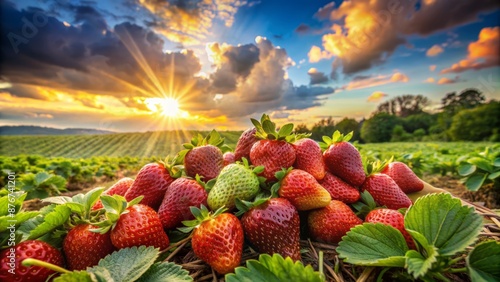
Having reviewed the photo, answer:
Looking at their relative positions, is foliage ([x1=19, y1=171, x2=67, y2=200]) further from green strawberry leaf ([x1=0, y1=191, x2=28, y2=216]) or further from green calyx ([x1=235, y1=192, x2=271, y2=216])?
green calyx ([x1=235, y1=192, x2=271, y2=216])

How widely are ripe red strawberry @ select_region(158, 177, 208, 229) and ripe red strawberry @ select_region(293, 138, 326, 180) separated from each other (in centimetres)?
41

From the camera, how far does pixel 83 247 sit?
881 millimetres

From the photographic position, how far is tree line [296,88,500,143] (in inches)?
1287

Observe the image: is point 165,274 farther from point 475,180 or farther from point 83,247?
point 475,180

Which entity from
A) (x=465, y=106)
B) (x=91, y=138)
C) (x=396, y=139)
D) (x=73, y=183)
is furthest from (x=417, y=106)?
(x=73, y=183)

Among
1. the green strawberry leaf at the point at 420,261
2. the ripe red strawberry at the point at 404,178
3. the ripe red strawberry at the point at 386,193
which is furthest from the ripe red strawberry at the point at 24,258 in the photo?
the ripe red strawberry at the point at 404,178

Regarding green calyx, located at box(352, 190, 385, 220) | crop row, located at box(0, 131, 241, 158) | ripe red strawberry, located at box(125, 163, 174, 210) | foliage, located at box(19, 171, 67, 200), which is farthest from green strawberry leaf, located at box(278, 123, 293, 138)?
crop row, located at box(0, 131, 241, 158)

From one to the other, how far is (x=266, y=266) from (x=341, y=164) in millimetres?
664

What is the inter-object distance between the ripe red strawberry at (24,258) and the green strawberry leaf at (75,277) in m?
0.22

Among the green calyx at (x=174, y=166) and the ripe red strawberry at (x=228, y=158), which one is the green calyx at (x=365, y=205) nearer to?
the ripe red strawberry at (x=228, y=158)

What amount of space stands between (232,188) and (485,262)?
0.72 meters

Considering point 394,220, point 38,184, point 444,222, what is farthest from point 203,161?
point 38,184

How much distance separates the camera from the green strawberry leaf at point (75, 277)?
642 mm

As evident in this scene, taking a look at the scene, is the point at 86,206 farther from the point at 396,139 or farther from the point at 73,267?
the point at 396,139
